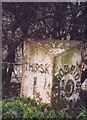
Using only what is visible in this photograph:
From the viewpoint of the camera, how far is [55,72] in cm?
510

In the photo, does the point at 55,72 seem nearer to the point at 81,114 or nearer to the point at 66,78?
the point at 66,78

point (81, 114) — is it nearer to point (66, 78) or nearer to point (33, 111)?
point (66, 78)

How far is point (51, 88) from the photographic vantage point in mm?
5105

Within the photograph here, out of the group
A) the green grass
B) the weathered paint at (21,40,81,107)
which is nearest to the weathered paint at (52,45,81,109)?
the weathered paint at (21,40,81,107)

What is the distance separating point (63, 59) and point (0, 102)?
1063mm

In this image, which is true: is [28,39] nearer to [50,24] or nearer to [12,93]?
[50,24]

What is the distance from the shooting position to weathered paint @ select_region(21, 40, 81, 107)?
16.8 ft

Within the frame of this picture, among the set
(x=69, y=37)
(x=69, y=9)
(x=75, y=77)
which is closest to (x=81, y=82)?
(x=75, y=77)

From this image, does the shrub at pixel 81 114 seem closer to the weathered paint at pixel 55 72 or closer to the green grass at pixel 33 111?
the green grass at pixel 33 111

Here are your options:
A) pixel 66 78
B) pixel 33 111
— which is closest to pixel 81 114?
pixel 66 78

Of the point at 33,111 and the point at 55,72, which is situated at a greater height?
the point at 55,72

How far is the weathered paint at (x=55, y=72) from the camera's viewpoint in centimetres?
511

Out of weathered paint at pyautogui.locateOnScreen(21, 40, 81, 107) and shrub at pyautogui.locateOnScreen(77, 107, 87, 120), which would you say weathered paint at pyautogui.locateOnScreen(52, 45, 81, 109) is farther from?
shrub at pyautogui.locateOnScreen(77, 107, 87, 120)

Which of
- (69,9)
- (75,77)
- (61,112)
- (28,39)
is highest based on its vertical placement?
(69,9)
